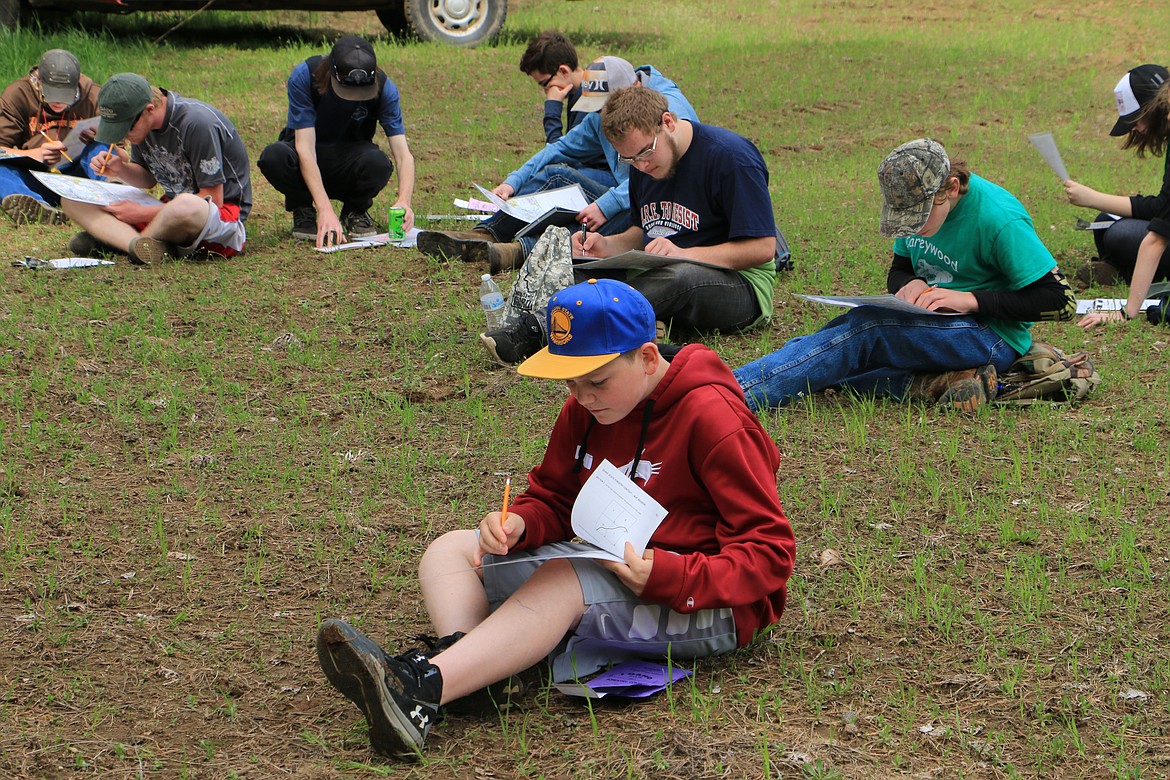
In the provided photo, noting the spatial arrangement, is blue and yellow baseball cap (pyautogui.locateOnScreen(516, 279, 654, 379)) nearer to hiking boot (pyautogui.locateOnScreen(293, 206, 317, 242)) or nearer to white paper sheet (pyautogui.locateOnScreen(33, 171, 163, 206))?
white paper sheet (pyautogui.locateOnScreen(33, 171, 163, 206))

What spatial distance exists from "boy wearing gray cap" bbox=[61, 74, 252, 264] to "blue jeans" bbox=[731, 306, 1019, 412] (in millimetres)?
3423

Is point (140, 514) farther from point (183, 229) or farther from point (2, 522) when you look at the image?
point (183, 229)

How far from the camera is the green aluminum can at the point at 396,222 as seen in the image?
23.2ft

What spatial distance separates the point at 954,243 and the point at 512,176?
3.29 metres

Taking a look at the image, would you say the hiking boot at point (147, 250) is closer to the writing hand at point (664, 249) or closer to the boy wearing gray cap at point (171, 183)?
the boy wearing gray cap at point (171, 183)

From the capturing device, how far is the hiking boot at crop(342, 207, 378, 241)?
7.45 metres

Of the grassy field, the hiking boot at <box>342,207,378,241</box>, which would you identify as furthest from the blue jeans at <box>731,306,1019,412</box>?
the hiking boot at <box>342,207,378,241</box>

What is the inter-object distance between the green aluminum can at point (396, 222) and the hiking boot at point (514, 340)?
6.86 ft

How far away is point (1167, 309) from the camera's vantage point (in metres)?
5.71

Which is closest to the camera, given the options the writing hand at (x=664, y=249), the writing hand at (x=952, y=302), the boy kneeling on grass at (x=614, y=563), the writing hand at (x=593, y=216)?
the boy kneeling on grass at (x=614, y=563)

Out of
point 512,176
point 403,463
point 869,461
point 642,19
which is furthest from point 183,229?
point 642,19

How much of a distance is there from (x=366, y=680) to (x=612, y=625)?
23.5 inches

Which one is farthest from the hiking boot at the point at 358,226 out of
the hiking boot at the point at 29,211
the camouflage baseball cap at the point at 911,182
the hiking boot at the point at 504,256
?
Answer: the camouflage baseball cap at the point at 911,182

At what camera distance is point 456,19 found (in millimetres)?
13656
